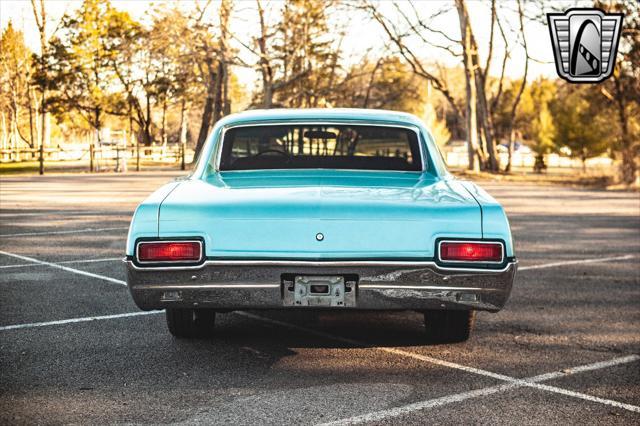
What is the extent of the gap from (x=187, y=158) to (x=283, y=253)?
52.5 meters

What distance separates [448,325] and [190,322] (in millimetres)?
1681

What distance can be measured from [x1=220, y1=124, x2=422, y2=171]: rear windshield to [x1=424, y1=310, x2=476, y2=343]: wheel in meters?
1.03

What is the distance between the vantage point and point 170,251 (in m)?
4.83

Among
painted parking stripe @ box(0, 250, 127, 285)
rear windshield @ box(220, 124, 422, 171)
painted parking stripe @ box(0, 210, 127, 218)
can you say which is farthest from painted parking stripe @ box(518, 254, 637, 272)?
painted parking stripe @ box(0, 210, 127, 218)

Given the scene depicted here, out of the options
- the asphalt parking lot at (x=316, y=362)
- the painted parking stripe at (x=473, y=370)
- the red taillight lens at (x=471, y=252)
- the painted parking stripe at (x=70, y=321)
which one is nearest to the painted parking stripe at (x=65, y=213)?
the asphalt parking lot at (x=316, y=362)

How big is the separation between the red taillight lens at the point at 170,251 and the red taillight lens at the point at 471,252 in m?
1.31

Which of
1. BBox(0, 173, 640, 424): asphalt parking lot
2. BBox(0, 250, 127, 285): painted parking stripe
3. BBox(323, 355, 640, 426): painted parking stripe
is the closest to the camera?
BBox(323, 355, 640, 426): painted parking stripe

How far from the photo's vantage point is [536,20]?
32844 mm

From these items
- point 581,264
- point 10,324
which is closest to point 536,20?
point 581,264

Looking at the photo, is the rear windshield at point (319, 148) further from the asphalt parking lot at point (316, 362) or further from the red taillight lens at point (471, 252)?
the red taillight lens at point (471, 252)

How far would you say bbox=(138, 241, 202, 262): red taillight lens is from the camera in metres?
4.81

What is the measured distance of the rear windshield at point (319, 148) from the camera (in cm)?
621

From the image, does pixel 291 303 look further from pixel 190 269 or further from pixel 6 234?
pixel 6 234

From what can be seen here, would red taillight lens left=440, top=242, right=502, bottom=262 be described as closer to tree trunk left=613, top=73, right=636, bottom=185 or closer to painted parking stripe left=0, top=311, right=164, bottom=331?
painted parking stripe left=0, top=311, right=164, bottom=331
